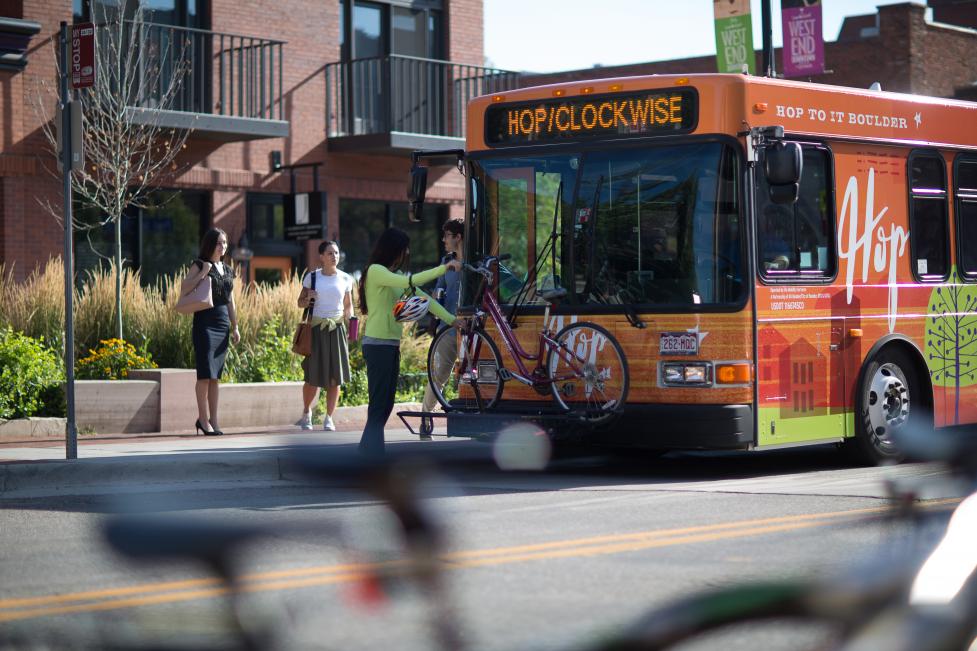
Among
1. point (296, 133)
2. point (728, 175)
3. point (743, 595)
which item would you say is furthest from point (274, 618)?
point (296, 133)

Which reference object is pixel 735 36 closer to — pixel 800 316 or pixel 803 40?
pixel 803 40

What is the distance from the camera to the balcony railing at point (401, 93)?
2544 cm

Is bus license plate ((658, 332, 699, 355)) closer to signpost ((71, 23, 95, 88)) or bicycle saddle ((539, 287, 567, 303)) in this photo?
bicycle saddle ((539, 287, 567, 303))

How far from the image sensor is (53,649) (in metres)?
3.43

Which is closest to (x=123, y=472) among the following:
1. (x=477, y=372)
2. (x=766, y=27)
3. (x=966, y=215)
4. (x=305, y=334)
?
(x=477, y=372)

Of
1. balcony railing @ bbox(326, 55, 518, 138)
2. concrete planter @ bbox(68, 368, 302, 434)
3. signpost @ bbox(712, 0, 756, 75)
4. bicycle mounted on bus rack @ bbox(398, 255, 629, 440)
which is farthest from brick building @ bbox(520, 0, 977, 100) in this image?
bicycle mounted on bus rack @ bbox(398, 255, 629, 440)

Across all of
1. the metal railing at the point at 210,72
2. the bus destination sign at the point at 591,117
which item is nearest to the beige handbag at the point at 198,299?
the bus destination sign at the point at 591,117

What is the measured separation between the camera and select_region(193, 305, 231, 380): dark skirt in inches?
550

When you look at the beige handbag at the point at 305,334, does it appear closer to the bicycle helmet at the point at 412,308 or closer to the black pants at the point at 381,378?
the black pants at the point at 381,378

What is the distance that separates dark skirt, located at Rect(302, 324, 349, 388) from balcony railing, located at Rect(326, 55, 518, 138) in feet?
34.9

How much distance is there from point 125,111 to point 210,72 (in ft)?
10.8

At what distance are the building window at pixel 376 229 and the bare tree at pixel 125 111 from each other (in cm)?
385

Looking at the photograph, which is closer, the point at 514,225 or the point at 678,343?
the point at 678,343

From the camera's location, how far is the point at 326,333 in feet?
48.7
